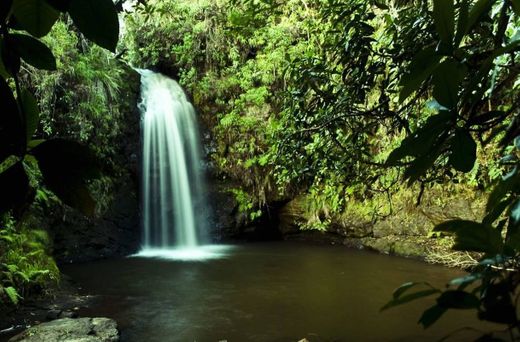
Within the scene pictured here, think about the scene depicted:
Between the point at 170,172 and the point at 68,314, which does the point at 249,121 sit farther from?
the point at 68,314

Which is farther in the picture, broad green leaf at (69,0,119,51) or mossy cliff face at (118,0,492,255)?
mossy cliff face at (118,0,492,255)

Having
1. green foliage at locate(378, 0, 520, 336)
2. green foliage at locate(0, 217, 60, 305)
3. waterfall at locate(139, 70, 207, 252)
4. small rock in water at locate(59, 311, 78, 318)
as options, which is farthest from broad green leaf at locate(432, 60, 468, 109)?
waterfall at locate(139, 70, 207, 252)

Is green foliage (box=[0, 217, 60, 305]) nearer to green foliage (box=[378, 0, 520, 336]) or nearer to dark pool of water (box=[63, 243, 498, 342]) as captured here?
dark pool of water (box=[63, 243, 498, 342])

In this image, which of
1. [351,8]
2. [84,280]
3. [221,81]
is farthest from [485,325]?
[221,81]

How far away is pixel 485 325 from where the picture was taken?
12.8 feet

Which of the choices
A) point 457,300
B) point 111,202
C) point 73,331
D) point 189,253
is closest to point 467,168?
point 457,300

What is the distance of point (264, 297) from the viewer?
500 cm

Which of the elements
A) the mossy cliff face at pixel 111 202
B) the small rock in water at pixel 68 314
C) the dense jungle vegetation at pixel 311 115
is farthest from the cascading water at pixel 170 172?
the small rock in water at pixel 68 314

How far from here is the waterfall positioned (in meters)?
9.09

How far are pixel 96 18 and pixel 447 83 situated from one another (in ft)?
1.55

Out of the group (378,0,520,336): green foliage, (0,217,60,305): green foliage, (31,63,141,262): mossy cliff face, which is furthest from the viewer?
(31,63,141,262): mossy cliff face

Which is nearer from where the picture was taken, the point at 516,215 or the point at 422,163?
the point at 516,215

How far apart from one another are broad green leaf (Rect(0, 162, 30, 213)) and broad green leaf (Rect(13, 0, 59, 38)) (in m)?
0.17

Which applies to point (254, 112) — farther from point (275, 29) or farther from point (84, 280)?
point (84, 280)
